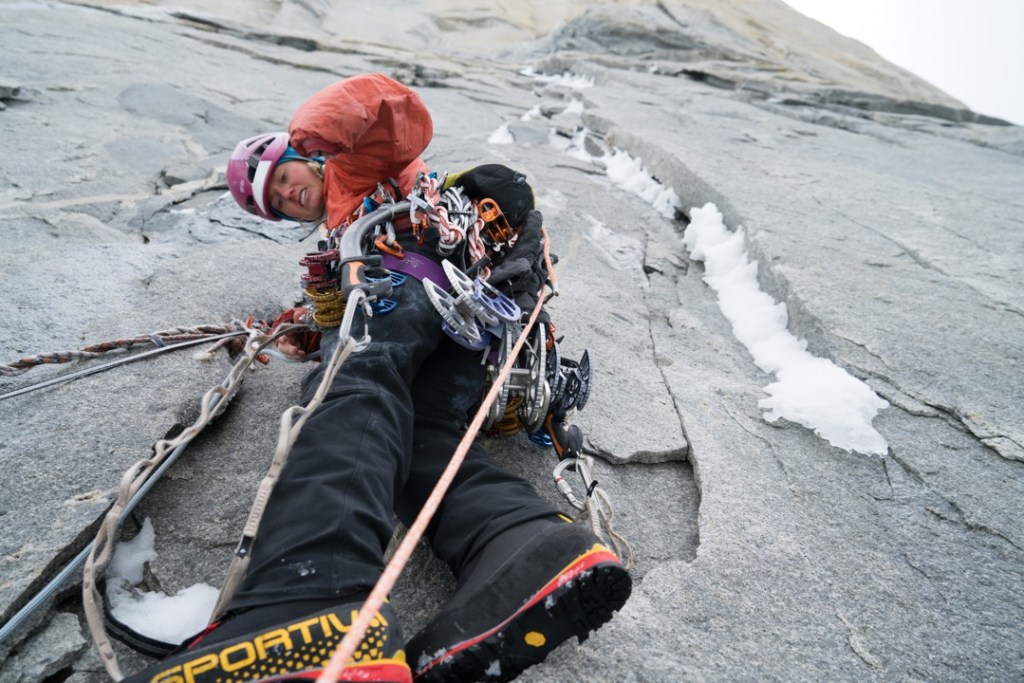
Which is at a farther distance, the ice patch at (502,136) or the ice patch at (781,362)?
the ice patch at (502,136)

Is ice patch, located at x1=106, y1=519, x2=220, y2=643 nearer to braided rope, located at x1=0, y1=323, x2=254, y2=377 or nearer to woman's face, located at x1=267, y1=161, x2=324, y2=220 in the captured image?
braided rope, located at x1=0, y1=323, x2=254, y2=377

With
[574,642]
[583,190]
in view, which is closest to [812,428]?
[574,642]

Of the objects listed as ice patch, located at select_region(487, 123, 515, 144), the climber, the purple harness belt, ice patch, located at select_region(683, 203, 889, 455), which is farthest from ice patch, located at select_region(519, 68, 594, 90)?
the climber

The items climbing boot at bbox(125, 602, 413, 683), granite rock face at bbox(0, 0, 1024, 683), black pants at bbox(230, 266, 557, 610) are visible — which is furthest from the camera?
granite rock face at bbox(0, 0, 1024, 683)

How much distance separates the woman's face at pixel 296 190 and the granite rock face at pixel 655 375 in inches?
25.3

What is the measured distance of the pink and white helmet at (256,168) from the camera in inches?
94.0

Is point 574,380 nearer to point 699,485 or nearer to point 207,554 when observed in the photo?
point 699,485

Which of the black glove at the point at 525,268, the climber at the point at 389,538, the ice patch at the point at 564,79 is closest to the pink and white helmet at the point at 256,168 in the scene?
the climber at the point at 389,538

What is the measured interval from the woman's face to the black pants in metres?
0.80

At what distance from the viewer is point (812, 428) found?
238 centimetres

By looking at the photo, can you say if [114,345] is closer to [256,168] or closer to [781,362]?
[256,168]

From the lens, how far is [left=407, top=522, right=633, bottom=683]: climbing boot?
124cm

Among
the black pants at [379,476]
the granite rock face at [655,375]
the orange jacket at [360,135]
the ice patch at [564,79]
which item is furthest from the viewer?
the ice patch at [564,79]

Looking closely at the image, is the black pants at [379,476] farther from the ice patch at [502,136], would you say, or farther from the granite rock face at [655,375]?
the ice patch at [502,136]
